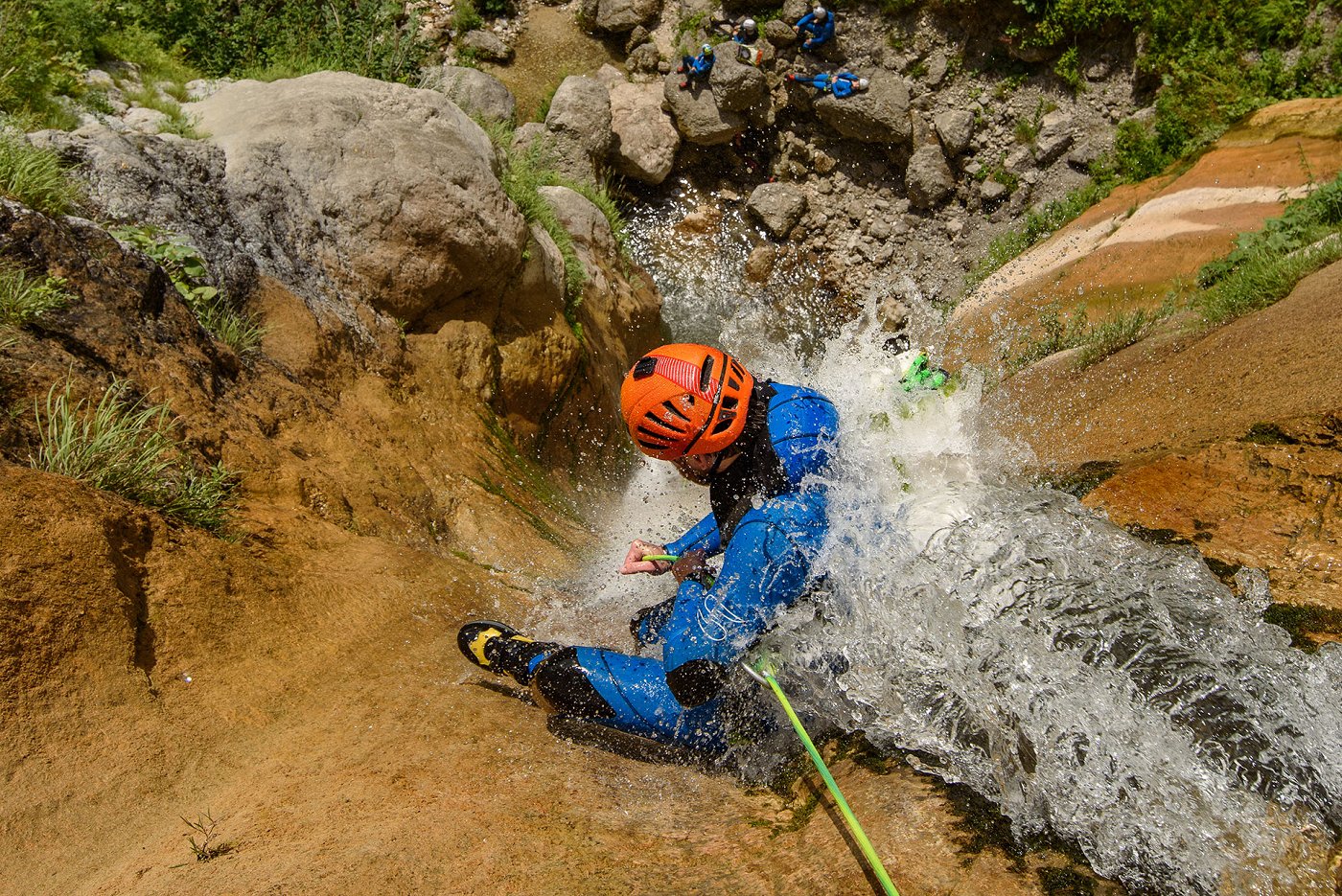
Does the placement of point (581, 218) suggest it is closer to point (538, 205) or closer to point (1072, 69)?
point (538, 205)

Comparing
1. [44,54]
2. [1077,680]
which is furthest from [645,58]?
[1077,680]

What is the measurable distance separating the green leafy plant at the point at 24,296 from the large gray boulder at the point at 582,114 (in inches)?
295

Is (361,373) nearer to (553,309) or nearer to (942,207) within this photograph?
(553,309)

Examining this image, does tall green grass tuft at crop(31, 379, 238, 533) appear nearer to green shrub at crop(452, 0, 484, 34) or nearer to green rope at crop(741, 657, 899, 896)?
green rope at crop(741, 657, 899, 896)

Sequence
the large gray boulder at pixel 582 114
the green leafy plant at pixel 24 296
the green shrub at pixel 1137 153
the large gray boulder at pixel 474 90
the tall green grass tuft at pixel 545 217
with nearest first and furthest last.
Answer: the green leafy plant at pixel 24 296 < the tall green grass tuft at pixel 545 217 < the large gray boulder at pixel 474 90 < the green shrub at pixel 1137 153 < the large gray boulder at pixel 582 114

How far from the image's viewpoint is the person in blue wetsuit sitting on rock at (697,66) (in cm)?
1099

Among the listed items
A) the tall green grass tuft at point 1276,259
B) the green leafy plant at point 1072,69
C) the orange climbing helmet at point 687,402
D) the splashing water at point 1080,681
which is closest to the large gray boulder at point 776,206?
the green leafy plant at point 1072,69

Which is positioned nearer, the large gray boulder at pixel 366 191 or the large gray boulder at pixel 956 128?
the large gray boulder at pixel 366 191

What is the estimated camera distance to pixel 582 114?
10.3 meters

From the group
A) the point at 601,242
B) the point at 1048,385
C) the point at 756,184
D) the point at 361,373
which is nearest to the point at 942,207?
the point at 756,184

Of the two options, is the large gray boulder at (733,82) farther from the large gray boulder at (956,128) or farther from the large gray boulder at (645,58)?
the large gray boulder at (956,128)

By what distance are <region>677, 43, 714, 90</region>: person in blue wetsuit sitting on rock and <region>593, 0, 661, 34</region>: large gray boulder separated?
4.45 feet

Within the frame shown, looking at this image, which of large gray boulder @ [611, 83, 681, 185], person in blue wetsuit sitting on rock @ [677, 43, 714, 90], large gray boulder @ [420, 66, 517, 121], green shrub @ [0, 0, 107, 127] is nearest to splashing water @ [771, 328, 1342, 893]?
green shrub @ [0, 0, 107, 127]

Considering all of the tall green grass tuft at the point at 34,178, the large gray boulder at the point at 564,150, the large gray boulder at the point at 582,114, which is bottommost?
the large gray boulder at the point at 564,150
